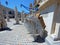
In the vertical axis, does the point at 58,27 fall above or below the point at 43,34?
above

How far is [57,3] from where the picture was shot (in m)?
3.89

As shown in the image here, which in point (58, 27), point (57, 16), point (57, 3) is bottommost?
point (58, 27)

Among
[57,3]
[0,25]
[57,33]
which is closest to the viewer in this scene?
[57,33]

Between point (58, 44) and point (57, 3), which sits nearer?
point (58, 44)

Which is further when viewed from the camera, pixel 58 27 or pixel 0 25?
pixel 0 25

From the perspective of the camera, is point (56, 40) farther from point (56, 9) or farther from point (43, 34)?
point (43, 34)

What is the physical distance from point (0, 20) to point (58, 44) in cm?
1203

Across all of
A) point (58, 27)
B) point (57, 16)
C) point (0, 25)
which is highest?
point (57, 16)

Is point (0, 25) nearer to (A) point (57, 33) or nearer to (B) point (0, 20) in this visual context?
(B) point (0, 20)

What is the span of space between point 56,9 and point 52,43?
1186mm

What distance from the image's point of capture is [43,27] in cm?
599

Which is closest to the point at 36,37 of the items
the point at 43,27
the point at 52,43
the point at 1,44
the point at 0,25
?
the point at 43,27

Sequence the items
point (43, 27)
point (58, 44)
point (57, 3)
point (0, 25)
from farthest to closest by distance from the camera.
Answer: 1. point (0, 25)
2. point (43, 27)
3. point (57, 3)
4. point (58, 44)

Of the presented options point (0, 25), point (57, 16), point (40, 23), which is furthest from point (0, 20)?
point (57, 16)
